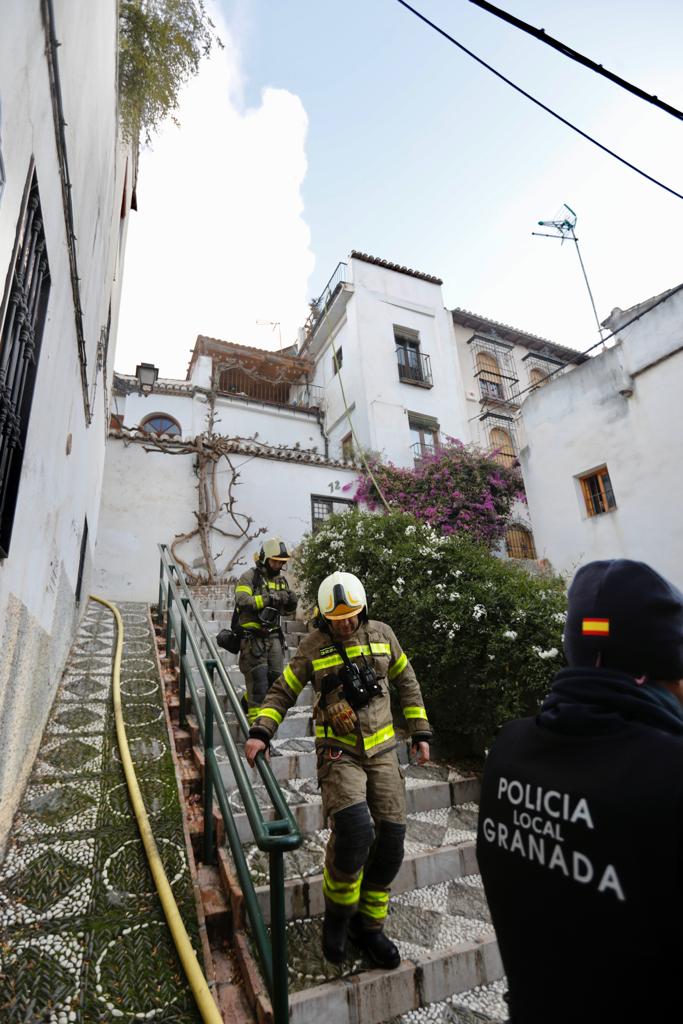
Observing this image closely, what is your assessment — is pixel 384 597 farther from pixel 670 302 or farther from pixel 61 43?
pixel 670 302

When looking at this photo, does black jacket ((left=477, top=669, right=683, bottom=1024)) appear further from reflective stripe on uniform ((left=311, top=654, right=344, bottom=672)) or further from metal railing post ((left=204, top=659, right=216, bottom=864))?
metal railing post ((left=204, top=659, right=216, bottom=864))

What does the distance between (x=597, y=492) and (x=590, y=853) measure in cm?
1053

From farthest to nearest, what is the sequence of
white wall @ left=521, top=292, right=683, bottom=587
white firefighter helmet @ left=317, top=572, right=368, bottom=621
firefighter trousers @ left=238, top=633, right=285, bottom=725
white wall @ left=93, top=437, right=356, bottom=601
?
white wall @ left=93, top=437, right=356, bottom=601 → white wall @ left=521, top=292, right=683, bottom=587 → firefighter trousers @ left=238, top=633, right=285, bottom=725 → white firefighter helmet @ left=317, top=572, right=368, bottom=621

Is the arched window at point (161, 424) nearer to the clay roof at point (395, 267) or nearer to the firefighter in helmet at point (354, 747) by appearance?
the clay roof at point (395, 267)

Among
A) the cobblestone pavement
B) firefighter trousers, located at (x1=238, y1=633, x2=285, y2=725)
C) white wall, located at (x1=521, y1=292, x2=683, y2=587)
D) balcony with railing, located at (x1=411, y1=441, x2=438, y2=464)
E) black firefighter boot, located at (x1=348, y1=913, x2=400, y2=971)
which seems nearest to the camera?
the cobblestone pavement

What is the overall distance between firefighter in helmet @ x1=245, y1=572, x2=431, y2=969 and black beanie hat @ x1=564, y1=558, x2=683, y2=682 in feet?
6.02

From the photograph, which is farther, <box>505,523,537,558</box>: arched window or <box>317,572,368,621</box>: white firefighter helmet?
<box>505,523,537,558</box>: arched window

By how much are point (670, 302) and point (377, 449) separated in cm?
892

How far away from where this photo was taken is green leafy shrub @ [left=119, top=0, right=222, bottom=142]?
6.20 metres

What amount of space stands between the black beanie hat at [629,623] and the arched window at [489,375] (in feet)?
66.1

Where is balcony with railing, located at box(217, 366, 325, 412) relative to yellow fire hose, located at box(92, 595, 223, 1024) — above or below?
above

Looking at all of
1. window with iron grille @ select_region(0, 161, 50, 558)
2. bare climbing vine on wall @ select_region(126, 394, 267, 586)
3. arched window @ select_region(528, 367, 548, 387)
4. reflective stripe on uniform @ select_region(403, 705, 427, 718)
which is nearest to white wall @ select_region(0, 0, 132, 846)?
window with iron grille @ select_region(0, 161, 50, 558)

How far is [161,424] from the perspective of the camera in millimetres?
16578

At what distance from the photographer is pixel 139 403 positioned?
16.3 meters
